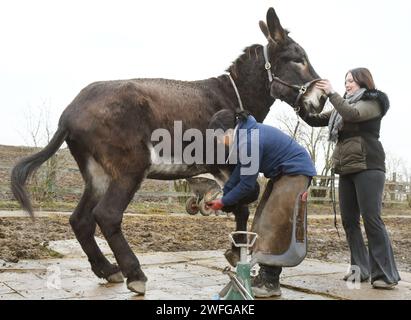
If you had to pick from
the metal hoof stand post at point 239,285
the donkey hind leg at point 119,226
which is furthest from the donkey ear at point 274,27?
the metal hoof stand post at point 239,285

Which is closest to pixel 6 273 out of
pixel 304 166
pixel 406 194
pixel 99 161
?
pixel 99 161

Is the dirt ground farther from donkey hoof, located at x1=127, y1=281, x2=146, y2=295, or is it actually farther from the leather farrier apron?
the leather farrier apron

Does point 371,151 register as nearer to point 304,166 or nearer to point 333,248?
point 304,166

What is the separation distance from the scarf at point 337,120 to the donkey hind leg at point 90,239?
2305 millimetres

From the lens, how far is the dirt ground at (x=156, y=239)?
19.5 feet

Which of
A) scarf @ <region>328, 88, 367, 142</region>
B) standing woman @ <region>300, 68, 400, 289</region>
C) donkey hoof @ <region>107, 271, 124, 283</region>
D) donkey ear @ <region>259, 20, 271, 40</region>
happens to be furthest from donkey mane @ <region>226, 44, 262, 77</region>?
donkey hoof @ <region>107, 271, 124, 283</region>

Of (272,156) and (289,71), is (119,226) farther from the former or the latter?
(289,71)

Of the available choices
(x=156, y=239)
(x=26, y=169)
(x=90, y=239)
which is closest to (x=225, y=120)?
(x=90, y=239)

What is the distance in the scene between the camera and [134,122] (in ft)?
13.4

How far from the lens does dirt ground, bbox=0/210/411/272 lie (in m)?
5.95

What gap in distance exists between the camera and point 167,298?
3.71 metres

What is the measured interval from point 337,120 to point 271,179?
1049 millimetres

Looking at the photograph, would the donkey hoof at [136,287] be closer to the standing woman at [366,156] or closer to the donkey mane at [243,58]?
the standing woman at [366,156]

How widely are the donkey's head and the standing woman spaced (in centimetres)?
17
